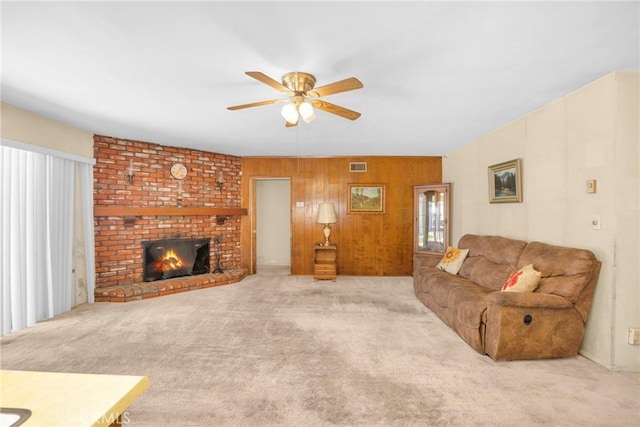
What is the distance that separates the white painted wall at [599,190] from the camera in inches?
90.0

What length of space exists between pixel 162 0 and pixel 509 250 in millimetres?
3775

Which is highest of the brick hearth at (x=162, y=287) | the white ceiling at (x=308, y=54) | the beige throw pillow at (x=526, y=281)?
the white ceiling at (x=308, y=54)

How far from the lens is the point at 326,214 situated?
5293 mm

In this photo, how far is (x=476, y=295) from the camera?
2871 millimetres

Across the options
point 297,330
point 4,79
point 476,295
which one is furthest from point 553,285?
point 4,79

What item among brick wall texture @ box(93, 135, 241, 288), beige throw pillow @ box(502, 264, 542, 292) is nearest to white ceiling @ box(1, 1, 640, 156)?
brick wall texture @ box(93, 135, 241, 288)

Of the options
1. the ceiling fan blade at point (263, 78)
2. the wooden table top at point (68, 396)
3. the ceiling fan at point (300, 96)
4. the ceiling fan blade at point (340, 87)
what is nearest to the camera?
the wooden table top at point (68, 396)

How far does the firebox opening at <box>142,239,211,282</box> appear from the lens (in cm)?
460

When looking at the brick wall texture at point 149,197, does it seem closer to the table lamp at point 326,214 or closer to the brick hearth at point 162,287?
the brick hearth at point 162,287

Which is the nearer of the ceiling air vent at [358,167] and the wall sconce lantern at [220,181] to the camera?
the wall sconce lantern at [220,181]

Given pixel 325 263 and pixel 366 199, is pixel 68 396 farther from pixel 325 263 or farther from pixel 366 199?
pixel 366 199

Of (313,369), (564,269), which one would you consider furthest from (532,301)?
(313,369)

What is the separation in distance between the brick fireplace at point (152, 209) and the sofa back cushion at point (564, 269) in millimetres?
4359

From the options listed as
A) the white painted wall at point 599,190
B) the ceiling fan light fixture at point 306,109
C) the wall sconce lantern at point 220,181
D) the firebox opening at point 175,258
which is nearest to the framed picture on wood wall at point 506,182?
the white painted wall at point 599,190
